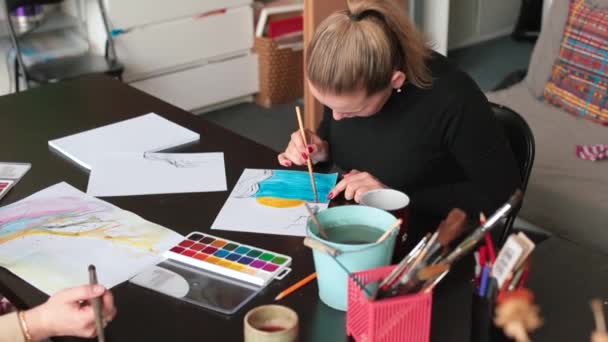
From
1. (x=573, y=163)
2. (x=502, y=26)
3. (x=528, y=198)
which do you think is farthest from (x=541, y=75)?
(x=502, y=26)

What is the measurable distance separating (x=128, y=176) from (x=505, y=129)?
2.77ft

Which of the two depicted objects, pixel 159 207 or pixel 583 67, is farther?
pixel 583 67

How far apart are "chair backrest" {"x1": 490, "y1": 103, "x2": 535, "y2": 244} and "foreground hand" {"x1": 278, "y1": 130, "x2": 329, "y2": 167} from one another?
404mm

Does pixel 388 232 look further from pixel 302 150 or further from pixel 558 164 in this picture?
pixel 558 164

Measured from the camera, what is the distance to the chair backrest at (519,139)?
1.52 m

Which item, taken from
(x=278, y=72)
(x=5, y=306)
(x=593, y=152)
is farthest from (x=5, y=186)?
(x=278, y=72)

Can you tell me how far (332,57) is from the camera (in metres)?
1.21

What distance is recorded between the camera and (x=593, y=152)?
2.31 metres

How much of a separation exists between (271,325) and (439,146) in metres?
0.66

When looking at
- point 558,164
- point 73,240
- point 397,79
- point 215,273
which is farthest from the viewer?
point 558,164

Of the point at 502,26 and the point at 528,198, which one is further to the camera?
the point at 502,26

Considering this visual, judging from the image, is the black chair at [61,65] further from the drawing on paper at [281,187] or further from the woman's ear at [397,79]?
the woman's ear at [397,79]

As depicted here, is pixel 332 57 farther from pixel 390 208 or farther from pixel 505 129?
pixel 505 129

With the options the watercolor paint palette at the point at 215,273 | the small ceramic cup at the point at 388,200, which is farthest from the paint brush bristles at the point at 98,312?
the small ceramic cup at the point at 388,200
